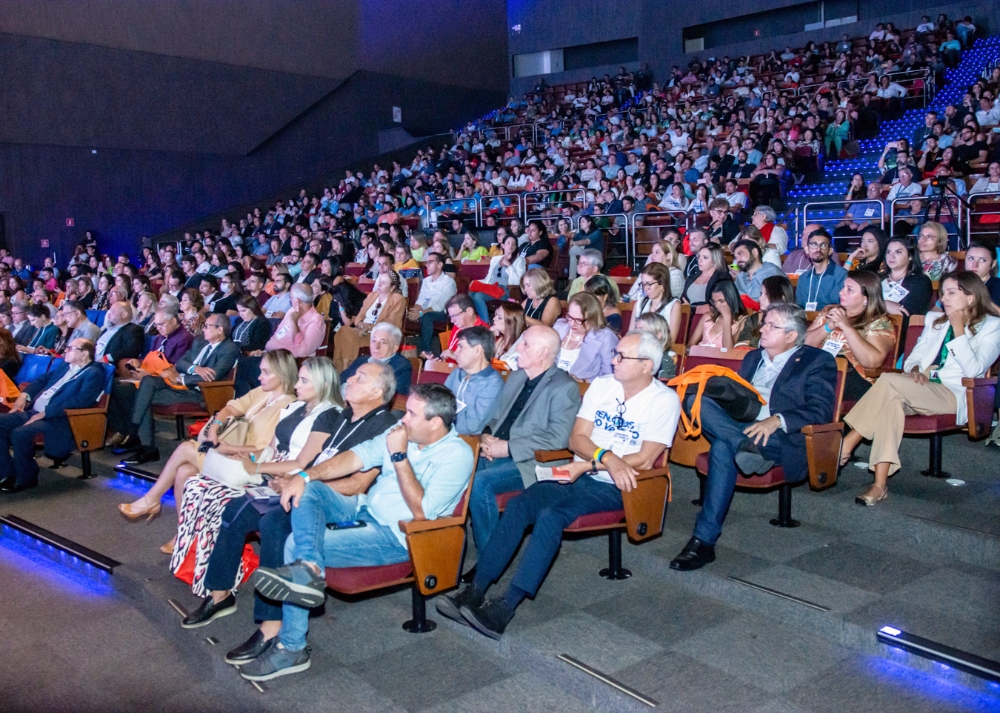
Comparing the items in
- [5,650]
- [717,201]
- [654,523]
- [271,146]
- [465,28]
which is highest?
[465,28]

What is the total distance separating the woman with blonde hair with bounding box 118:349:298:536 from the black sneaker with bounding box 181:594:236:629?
601 millimetres

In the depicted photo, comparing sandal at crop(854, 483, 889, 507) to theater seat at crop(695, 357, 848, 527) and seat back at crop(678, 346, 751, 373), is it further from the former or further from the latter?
seat back at crop(678, 346, 751, 373)

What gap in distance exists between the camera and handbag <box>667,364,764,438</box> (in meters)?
3.53

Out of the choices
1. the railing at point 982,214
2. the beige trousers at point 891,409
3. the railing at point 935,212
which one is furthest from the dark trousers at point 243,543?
the railing at point 982,214

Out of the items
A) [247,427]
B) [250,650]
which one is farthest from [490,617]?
[247,427]

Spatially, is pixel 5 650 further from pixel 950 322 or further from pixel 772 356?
pixel 950 322

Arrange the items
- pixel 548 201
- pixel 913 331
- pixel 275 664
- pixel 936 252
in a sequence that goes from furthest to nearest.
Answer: pixel 548 201 → pixel 936 252 → pixel 913 331 → pixel 275 664

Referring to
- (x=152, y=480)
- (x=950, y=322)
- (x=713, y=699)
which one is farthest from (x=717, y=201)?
(x=713, y=699)

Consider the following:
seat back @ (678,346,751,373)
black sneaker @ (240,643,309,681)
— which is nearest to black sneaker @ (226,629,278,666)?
black sneaker @ (240,643,309,681)

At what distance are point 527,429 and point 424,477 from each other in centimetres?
59

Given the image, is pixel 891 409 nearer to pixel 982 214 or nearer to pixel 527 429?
pixel 527 429

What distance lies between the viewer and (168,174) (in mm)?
16031

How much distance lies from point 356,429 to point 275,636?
2.56 feet

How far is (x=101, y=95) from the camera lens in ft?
49.1
